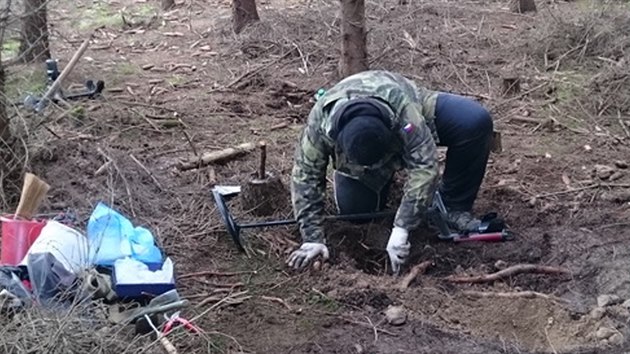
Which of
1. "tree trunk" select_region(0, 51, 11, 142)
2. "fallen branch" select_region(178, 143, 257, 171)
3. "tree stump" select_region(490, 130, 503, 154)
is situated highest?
"tree trunk" select_region(0, 51, 11, 142)

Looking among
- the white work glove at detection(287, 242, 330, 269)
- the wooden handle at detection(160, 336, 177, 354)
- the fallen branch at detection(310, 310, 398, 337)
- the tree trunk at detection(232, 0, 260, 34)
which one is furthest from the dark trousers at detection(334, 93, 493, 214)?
the tree trunk at detection(232, 0, 260, 34)

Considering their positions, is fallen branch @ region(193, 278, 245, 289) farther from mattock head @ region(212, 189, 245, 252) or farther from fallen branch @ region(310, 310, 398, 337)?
fallen branch @ region(310, 310, 398, 337)

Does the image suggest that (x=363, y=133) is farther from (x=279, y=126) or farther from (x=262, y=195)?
(x=279, y=126)

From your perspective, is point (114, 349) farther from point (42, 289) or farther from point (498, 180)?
point (498, 180)

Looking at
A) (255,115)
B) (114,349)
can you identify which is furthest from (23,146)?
(255,115)

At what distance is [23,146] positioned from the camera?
5.25 meters

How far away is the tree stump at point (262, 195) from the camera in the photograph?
532 cm

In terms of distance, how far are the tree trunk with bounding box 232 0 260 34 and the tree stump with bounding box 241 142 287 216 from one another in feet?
16.6

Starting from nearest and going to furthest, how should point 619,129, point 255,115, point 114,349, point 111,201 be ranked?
point 114,349
point 111,201
point 619,129
point 255,115

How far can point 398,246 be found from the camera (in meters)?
4.64

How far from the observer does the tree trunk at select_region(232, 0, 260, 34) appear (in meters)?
10.2

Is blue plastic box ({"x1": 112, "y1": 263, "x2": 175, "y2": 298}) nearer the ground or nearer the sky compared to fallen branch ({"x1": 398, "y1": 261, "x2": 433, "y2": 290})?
nearer the sky

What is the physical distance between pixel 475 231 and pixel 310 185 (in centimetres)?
104

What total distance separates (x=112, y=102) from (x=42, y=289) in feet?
11.8
